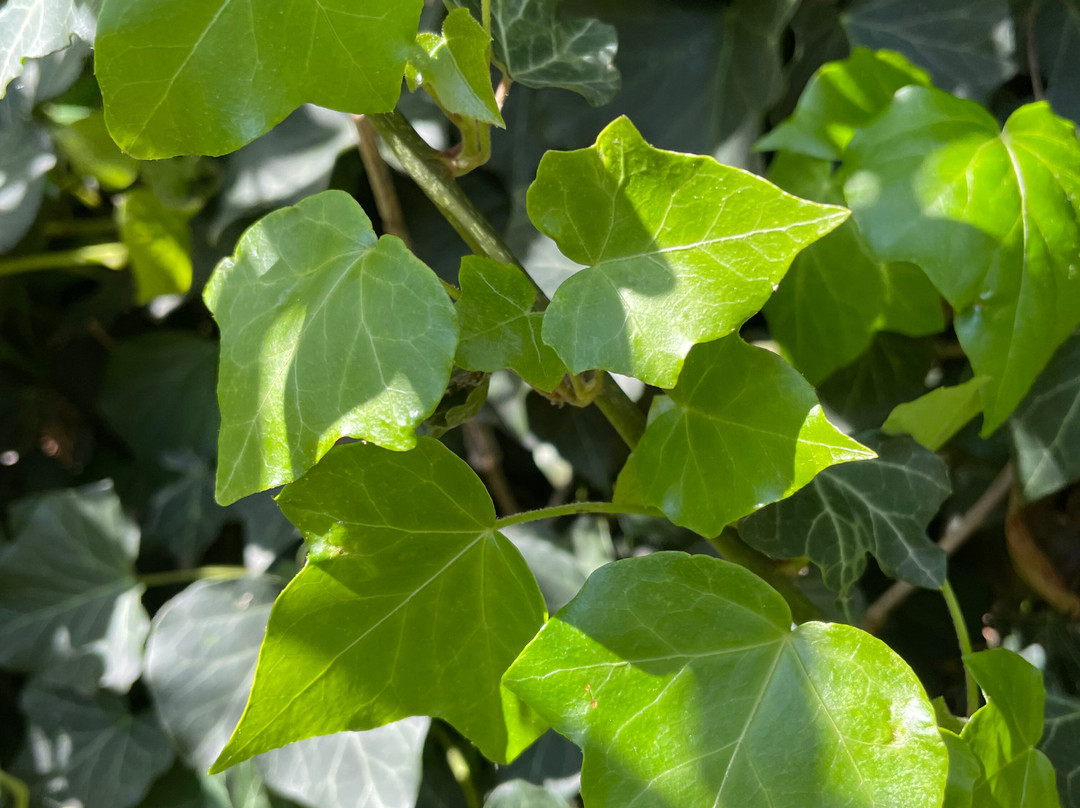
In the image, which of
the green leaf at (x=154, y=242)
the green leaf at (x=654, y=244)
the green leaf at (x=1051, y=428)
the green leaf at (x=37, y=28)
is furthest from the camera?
the green leaf at (x=154, y=242)

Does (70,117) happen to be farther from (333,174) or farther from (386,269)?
(386,269)

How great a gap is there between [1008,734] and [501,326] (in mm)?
315

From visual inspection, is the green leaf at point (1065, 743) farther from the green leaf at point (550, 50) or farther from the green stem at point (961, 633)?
the green leaf at point (550, 50)

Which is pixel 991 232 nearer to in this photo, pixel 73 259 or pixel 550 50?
pixel 550 50

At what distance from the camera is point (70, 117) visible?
65 centimetres

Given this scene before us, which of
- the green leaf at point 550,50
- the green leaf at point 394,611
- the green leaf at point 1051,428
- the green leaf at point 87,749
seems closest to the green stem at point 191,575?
the green leaf at point 87,749

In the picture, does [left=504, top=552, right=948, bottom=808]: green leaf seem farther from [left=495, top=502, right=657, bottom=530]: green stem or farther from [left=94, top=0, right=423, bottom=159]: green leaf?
[left=94, top=0, right=423, bottom=159]: green leaf

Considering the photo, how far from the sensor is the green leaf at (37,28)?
41 centimetres

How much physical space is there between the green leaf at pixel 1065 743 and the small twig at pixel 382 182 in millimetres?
556

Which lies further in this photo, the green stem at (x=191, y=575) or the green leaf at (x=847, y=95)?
the green stem at (x=191, y=575)

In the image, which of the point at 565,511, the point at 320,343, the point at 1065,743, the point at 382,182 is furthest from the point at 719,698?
the point at 382,182

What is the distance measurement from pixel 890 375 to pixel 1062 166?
19 centimetres

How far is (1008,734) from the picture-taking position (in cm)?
38

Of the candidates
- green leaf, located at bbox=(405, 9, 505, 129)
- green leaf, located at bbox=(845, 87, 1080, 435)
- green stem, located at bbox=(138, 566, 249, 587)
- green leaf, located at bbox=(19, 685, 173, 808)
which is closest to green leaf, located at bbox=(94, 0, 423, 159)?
green leaf, located at bbox=(405, 9, 505, 129)
